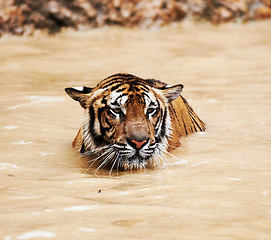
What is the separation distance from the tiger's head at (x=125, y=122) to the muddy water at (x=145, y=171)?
147 mm

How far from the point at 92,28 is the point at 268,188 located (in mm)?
8056

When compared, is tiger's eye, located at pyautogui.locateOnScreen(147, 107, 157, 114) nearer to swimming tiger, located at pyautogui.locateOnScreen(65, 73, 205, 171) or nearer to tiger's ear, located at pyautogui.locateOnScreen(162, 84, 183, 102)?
swimming tiger, located at pyautogui.locateOnScreen(65, 73, 205, 171)

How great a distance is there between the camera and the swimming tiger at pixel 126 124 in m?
3.55

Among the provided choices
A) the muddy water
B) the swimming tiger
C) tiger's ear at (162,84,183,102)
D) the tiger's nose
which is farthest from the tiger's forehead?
the muddy water

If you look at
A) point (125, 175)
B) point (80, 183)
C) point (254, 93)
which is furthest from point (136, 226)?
point (254, 93)

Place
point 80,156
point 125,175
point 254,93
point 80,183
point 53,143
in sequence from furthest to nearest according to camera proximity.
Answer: point 254,93
point 53,143
point 80,156
point 125,175
point 80,183

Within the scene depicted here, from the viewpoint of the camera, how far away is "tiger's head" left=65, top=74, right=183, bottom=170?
3.55m

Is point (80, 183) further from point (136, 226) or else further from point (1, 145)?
point (1, 145)

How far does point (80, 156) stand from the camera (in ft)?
13.2

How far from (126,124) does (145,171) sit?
0.37 metres

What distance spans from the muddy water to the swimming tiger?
0.45 feet

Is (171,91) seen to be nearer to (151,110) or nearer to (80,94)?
(151,110)

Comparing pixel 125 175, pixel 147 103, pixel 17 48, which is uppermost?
pixel 17 48

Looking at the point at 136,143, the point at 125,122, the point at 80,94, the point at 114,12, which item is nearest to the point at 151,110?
the point at 125,122
